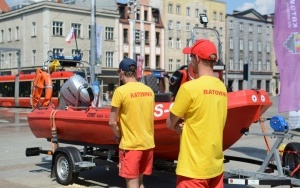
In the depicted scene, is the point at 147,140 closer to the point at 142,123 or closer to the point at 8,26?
the point at 142,123

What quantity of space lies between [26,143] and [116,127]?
950 cm

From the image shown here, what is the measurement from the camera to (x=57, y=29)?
57.2 m

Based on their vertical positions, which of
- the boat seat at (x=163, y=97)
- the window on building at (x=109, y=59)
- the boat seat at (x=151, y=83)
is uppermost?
the window on building at (x=109, y=59)

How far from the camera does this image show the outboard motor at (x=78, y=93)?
9.50 metres

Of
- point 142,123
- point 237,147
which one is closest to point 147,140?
point 142,123

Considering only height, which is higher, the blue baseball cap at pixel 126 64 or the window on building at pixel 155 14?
the window on building at pixel 155 14

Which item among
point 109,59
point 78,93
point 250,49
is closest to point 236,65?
point 250,49

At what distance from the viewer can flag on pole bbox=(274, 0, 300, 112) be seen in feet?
27.7

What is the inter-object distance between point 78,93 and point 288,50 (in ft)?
13.1

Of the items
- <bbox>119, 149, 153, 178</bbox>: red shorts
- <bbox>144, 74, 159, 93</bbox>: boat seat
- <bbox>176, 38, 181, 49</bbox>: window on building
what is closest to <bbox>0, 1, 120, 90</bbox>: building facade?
<bbox>176, 38, 181, 49</bbox>: window on building

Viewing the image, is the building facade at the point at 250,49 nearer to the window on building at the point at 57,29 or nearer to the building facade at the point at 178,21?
the building facade at the point at 178,21

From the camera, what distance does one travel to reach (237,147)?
44.4 feet

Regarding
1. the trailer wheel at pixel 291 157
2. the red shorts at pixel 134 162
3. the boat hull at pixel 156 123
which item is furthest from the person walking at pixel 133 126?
the trailer wheel at pixel 291 157

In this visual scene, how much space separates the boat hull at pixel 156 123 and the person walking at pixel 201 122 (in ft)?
8.72
